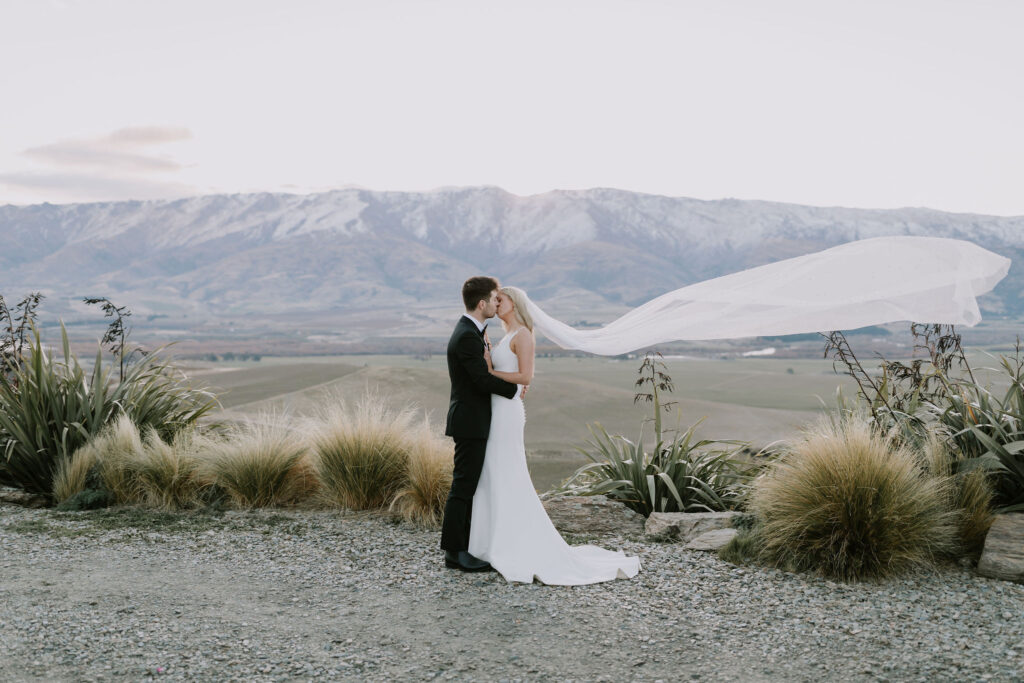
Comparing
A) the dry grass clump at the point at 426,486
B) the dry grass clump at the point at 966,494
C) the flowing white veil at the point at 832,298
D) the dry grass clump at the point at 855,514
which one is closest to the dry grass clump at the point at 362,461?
the dry grass clump at the point at 426,486

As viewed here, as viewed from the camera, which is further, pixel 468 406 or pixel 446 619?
pixel 468 406

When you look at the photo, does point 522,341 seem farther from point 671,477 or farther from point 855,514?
point 671,477

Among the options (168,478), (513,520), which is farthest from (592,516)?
(168,478)

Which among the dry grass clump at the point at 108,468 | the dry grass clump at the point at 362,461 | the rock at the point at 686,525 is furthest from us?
the dry grass clump at the point at 108,468

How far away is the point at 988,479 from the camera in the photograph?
7016mm

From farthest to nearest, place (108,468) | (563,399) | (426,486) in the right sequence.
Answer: (563,399) → (108,468) → (426,486)

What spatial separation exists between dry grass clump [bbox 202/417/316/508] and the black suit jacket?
3.24 metres

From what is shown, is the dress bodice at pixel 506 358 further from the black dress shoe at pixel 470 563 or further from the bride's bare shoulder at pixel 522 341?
the black dress shoe at pixel 470 563

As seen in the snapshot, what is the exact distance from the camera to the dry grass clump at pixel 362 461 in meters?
8.43

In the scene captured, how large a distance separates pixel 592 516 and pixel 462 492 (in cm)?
213

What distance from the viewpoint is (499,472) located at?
631cm

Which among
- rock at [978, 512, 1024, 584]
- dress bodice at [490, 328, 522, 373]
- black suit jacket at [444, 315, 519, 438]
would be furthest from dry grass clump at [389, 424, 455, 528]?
rock at [978, 512, 1024, 584]

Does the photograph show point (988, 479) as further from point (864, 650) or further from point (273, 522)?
point (273, 522)

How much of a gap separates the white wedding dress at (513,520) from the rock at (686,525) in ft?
3.35
